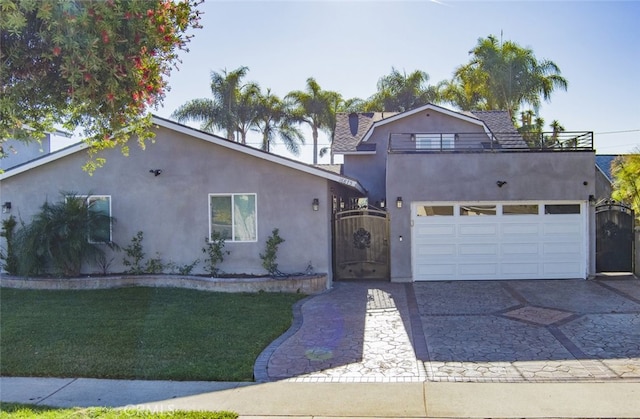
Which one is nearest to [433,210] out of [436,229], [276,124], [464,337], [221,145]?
[436,229]

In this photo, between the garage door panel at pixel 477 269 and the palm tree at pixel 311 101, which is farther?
the palm tree at pixel 311 101

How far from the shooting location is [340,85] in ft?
109

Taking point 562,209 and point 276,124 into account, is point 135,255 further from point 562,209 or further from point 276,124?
point 276,124

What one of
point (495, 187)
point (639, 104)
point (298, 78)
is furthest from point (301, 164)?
point (298, 78)

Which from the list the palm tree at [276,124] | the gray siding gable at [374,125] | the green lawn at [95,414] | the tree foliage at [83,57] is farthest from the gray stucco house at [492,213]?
the palm tree at [276,124]

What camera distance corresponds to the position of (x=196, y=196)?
12.6 metres

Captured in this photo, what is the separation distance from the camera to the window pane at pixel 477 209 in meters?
13.0

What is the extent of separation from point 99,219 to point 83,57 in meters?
9.03

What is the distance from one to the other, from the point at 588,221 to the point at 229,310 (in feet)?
34.5

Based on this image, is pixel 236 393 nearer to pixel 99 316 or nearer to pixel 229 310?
pixel 229 310

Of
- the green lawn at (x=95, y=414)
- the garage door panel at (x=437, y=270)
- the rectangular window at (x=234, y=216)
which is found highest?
the rectangular window at (x=234, y=216)

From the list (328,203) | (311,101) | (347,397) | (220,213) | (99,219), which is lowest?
(347,397)

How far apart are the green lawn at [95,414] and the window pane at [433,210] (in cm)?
949

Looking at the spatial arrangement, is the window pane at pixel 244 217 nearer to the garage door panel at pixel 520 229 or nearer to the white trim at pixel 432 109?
the garage door panel at pixel 520 229
